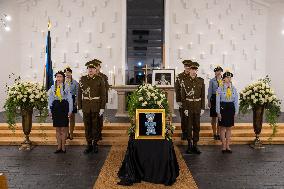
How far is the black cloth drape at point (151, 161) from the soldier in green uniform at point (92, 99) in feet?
8.10

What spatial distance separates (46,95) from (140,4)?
804cm

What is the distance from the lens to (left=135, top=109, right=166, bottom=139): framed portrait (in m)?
6.70

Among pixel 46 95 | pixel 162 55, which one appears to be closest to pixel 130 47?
pixel 162 55

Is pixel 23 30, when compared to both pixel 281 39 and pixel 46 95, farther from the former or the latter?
pixel 281 39

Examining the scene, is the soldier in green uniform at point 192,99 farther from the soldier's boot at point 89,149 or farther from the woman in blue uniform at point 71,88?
the woman in blue uniform at point 71,88

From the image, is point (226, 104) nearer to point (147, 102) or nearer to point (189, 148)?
point (189, 148)

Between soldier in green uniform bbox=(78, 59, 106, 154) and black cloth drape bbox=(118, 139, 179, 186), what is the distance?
2.47 m

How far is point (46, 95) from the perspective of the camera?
970cm

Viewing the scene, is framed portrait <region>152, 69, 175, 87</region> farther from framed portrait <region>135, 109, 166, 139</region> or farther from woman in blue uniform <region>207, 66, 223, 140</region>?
framed portrait <region>135, 109, 166, 139</region>

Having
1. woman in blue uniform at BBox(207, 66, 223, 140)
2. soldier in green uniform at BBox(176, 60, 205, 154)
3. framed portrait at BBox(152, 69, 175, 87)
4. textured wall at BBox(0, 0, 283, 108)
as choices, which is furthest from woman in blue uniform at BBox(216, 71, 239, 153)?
textured wall at BBox(0, 0, 283, 108)

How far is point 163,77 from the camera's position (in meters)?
12.0

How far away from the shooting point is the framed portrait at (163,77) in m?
12.0

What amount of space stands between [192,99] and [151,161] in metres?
2.64

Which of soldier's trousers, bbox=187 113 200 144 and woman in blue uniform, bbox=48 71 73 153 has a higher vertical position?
woman in blue uniform, bbox=48 71 73 153
